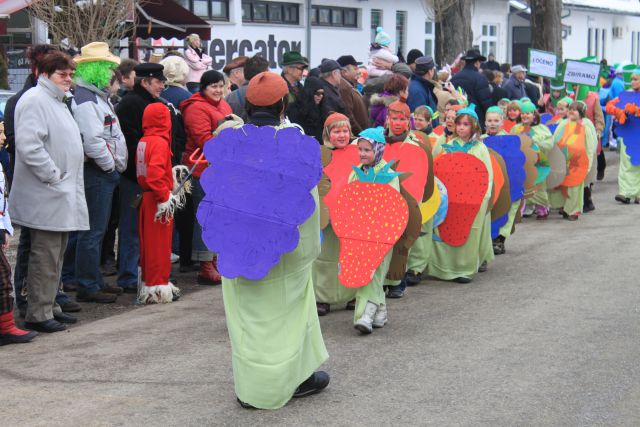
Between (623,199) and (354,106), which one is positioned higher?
(354,106)

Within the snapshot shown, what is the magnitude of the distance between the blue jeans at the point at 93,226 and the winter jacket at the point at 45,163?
764 millimetres

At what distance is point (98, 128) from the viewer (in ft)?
27.7

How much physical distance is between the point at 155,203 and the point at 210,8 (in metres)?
16.0

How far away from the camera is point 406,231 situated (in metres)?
8.11

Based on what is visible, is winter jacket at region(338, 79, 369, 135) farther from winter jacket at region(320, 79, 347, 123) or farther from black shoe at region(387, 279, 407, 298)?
black shoe at region(387, 279, 407, 298)

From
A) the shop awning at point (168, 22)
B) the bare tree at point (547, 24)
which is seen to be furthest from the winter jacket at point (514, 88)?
the bare tree at point (547, 24)

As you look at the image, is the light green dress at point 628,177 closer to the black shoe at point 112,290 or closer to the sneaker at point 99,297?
the black shoe at point 112,290

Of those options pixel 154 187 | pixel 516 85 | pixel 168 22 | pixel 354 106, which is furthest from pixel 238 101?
pixel 168 22

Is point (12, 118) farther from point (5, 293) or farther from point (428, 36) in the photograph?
point (428, 36)

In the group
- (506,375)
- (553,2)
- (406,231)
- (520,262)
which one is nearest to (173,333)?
(406,231)

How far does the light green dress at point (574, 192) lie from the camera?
13.8 m

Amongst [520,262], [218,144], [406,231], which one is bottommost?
[520,262]

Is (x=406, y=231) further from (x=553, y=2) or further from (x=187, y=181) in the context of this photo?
(x=553, y=2)

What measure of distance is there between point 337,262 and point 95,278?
1.99m
